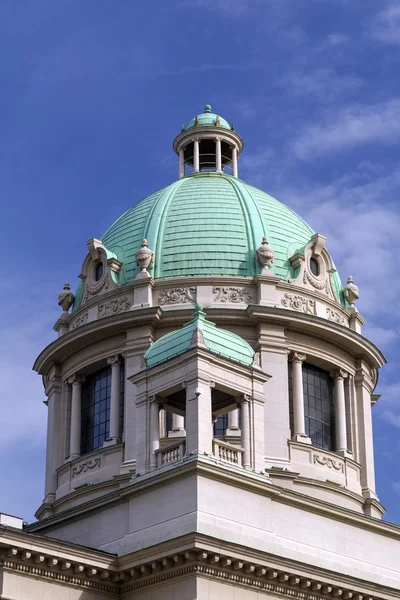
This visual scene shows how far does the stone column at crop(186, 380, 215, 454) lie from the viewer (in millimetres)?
40125

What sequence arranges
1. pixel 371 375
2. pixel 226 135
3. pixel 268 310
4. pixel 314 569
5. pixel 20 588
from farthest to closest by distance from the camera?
pixel 226 135 → pixel 371 375 → pixel 268 310 → pixel 314 569 → pixel 20 588

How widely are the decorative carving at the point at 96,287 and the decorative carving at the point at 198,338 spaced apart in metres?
14.0

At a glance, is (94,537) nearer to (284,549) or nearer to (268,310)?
(284,549)

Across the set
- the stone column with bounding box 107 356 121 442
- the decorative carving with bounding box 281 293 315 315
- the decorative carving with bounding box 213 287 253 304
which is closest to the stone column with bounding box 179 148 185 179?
the decorative carving with bounding box 213 287 253 304

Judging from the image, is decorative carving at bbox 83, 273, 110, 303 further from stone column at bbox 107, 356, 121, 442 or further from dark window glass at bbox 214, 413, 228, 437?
dark window glass at bbox 214, 413, 228, 437

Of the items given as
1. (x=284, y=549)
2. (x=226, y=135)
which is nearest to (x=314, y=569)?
(x=284, y=549)

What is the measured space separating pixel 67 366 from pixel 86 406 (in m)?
1.89

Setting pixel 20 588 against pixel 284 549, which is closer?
pixel 20 588

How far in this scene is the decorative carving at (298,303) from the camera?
5409 centimetres

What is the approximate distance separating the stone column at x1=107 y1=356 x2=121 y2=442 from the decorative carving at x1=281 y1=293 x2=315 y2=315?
7.02m

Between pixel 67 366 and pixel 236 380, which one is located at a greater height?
pixel 67 366

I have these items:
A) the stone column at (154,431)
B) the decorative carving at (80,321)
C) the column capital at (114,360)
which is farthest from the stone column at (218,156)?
the stone column at (154,431)

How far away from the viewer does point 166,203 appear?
58094 mm

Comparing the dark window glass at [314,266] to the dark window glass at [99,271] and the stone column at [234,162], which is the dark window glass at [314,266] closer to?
the stone column at [234,162]
